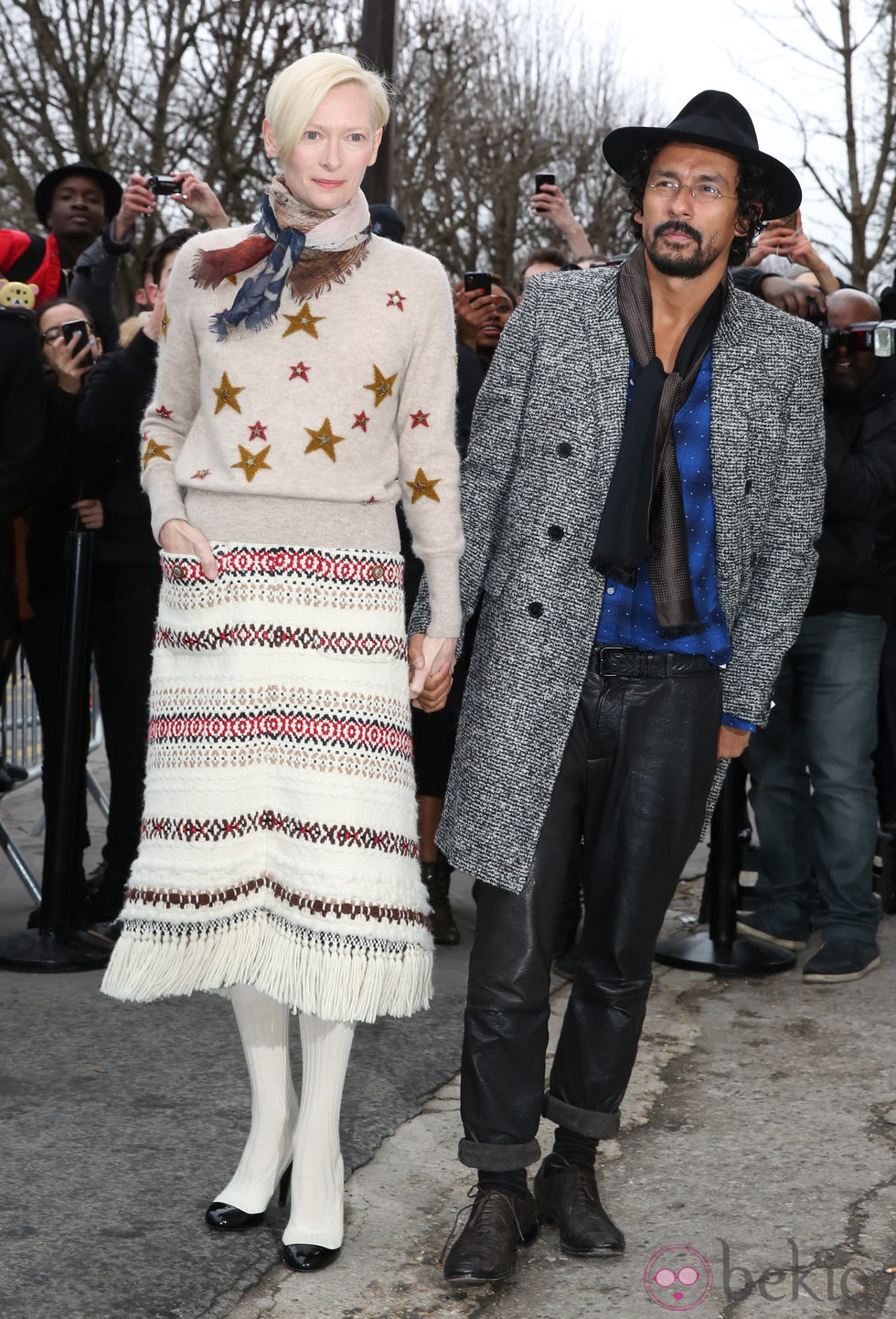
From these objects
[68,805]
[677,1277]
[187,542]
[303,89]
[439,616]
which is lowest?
[677,1277]

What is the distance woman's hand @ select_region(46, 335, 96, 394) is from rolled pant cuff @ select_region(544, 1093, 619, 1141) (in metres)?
2.88

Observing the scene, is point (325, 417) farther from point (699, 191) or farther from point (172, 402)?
point (699, 191)

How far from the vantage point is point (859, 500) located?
16.6 feet

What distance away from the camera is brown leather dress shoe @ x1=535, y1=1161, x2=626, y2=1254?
3174 mm

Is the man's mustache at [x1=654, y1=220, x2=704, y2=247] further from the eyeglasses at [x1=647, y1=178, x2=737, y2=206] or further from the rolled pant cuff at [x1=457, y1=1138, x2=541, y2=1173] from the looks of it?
the rolled pant cuff at [x1=457, y1=1138, x2=541, y2=1173]

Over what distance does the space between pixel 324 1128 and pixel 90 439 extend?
2.65m

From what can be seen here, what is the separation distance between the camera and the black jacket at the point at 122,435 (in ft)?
15.7

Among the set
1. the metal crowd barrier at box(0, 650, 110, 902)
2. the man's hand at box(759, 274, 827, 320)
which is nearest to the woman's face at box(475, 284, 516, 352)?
the man's hand at box(759, 274, 827, 320)

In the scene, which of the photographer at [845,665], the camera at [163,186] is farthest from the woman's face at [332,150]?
the camera at [163,186]

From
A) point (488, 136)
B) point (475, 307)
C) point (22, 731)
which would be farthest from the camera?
point (488, 136)

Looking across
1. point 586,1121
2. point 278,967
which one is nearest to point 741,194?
point 278,967

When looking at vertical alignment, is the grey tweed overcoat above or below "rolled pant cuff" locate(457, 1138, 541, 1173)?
above

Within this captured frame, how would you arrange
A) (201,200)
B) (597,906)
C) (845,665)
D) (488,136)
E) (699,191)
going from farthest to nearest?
(488,136)
(845,665)
(201,200)
(597,906)
(699,191)

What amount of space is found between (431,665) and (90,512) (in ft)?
7.45
